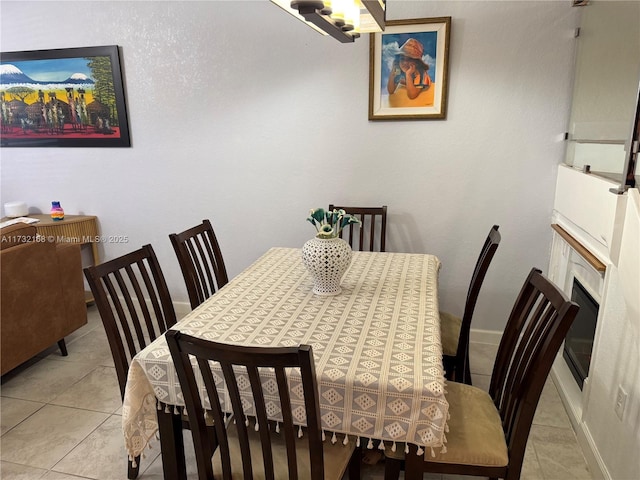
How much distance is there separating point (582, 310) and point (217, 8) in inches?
111

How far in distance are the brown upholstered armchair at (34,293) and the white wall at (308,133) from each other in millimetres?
768

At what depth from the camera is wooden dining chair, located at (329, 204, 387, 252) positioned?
2.82 meters

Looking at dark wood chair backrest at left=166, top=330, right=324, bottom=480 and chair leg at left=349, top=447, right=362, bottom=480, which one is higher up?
dark wood chair backrest at left=166, top=330, right=324, bottom=480

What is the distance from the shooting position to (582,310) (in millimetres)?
2252

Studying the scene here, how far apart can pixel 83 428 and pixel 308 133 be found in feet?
6.99

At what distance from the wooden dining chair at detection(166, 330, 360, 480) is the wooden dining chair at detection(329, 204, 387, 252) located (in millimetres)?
1493

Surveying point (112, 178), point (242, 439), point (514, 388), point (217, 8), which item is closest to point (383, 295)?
point (514, 388)

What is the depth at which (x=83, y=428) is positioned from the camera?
2.24m

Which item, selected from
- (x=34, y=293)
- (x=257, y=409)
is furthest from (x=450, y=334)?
(x=34, y=293)

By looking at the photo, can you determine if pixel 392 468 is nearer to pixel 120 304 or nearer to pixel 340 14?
pixel 120 304

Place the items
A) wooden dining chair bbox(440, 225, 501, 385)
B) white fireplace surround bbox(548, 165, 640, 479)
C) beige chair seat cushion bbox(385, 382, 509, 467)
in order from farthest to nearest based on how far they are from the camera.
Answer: wooden dining chair bbox(440, 225, 501, 385) → white fireplace surround bbox(548, 165, 640, 479) → beige chair seat cushion bbox(385, 382, 509, 467)

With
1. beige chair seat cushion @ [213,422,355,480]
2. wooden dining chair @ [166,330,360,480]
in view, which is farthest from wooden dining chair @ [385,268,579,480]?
wooden dining chair @ [166,330,360,480]

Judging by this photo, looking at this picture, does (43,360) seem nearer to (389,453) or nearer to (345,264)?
(345,264)

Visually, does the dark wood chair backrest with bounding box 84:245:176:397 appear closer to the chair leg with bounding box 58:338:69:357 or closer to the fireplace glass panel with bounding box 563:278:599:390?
the chair leg with bounding box 58:338:69:357
